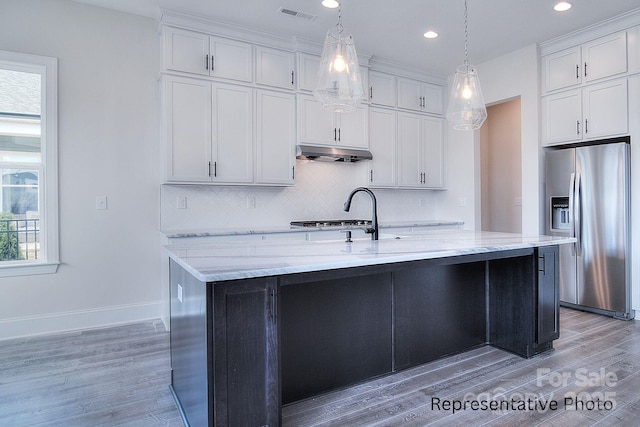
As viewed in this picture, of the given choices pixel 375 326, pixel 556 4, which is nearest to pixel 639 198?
pixel 556 4

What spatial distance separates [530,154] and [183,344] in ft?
13.8

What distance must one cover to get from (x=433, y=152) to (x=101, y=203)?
4.07 meters

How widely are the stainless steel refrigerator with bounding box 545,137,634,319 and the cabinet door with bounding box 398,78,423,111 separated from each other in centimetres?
178

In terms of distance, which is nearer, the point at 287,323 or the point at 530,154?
the point at 287,323

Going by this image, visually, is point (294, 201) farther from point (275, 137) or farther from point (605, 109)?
point (605, 109)

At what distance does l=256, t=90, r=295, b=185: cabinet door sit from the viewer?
405 cm

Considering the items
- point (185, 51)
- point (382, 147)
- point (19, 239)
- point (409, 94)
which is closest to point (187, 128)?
point (185, 51)

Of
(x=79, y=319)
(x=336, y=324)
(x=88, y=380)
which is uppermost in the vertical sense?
(x=336, y=324)

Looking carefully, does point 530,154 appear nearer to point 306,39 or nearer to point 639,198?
point 639,198

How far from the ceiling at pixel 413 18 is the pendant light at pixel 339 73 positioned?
1.25 metres

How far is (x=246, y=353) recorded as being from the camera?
63.3 inches

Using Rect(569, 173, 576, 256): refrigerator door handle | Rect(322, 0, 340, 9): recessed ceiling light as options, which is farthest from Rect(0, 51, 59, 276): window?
Rect(569, 173, 576, 256): refrigerator door handle

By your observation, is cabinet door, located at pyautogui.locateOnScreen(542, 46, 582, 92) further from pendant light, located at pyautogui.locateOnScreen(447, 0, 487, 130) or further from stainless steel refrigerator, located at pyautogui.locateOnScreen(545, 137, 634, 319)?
pendant light, located at pyautogui.locateOnScreen(447, 0, 487, 130)

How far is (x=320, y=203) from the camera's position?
15.7ft
